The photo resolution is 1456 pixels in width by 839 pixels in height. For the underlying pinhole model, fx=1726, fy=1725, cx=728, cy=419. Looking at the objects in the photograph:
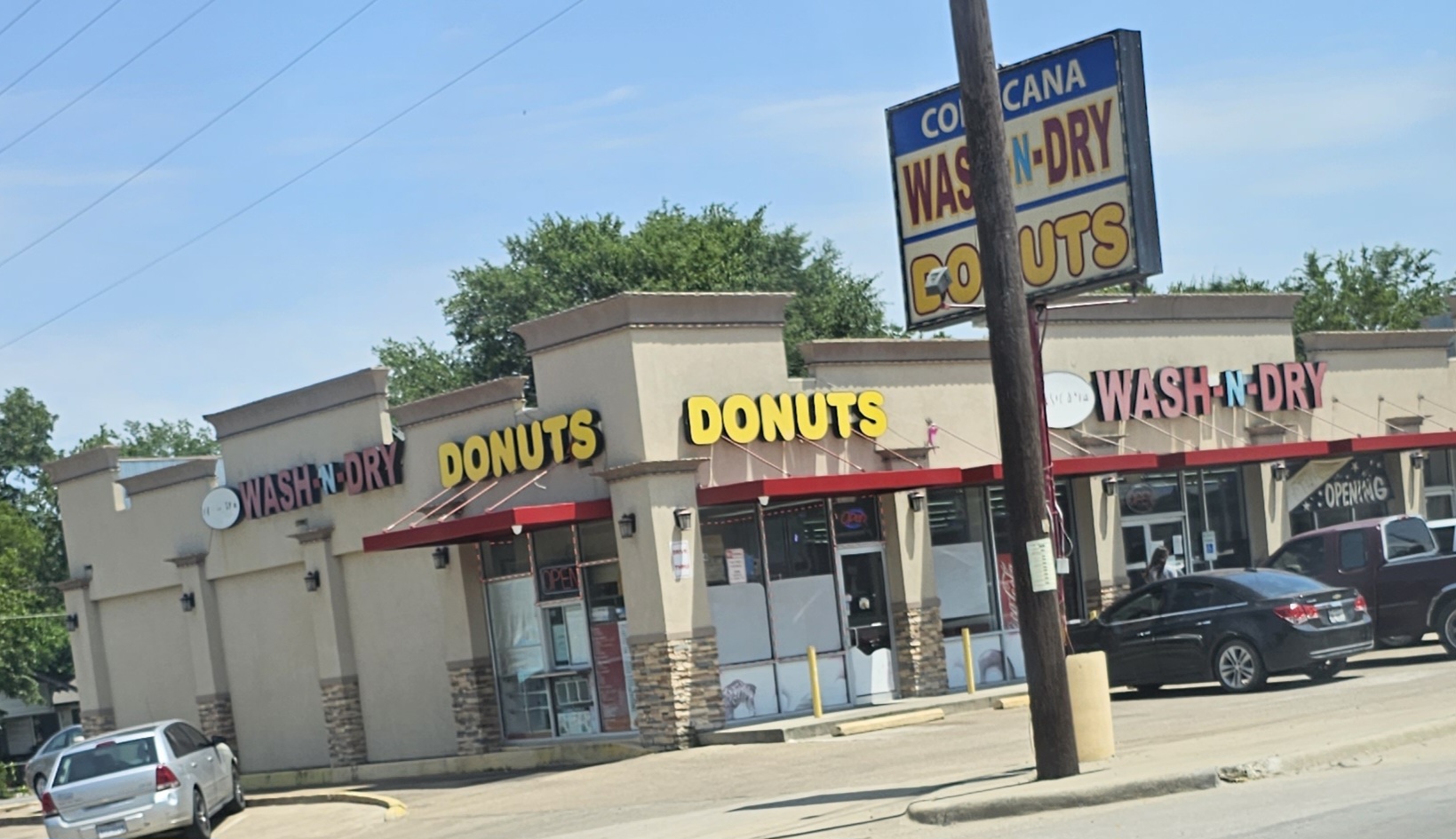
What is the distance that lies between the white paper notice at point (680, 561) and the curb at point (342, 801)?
4.90m

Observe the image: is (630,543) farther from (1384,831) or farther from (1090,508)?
(1384,831)

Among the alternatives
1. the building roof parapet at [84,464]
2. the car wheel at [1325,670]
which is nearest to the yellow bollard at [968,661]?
the car wheel at [1325,670]

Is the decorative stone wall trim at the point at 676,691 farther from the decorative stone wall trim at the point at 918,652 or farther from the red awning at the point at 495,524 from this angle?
the decorative stone wall trim at the point at 918,652

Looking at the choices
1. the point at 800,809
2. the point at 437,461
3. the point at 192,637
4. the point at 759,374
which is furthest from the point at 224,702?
the point at 800,809

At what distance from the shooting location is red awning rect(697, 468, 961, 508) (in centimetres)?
2420

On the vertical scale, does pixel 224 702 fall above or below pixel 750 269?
below

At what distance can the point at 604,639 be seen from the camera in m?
26.1

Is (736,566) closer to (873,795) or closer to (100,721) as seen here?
(873,795)

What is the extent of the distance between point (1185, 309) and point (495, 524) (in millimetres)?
14018

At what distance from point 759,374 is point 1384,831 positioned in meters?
16.4

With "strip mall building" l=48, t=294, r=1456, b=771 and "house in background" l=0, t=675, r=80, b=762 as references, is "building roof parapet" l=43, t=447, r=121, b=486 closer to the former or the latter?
"strip mall building" l=48, t=294, r=1456, b=771

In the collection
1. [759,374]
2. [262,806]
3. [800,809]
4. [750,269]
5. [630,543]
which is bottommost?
[262,806]

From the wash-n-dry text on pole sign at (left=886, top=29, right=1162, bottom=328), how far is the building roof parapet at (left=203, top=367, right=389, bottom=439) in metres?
12.9

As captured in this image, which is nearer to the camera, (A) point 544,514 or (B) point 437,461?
(A) point 544,514
